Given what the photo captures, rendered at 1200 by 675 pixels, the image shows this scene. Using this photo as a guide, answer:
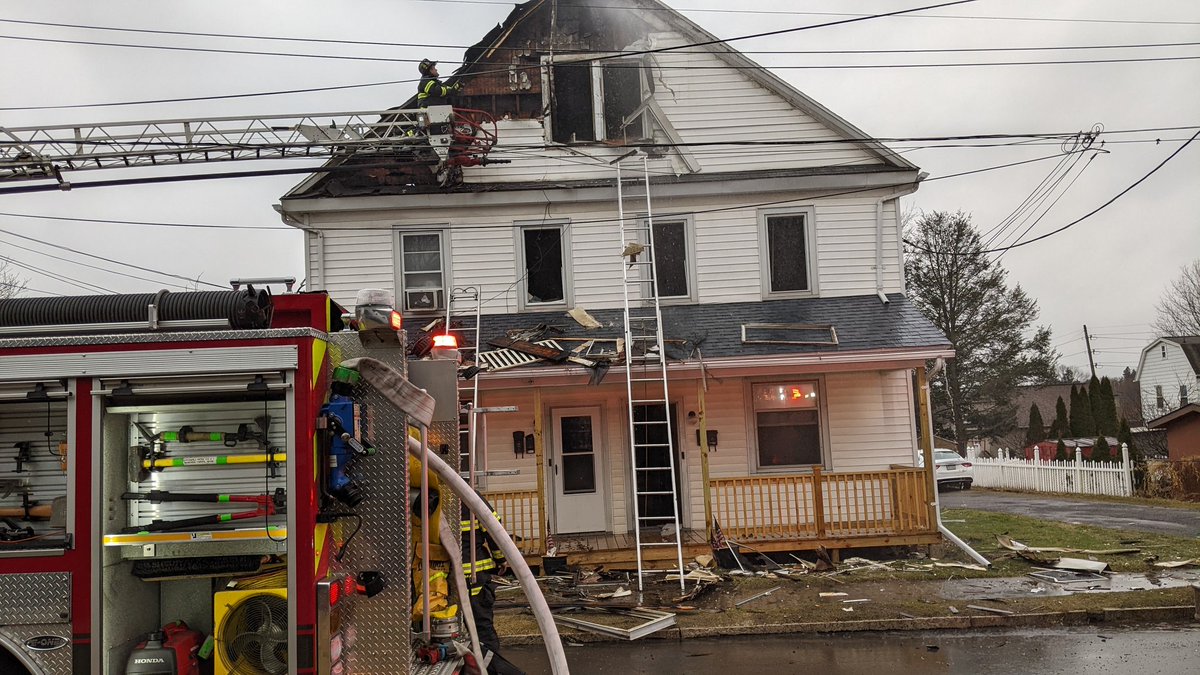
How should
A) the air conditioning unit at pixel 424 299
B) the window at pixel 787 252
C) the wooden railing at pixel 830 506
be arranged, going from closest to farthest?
the wooden railing at pixel 830 506 < the air conditioning unit at pixel 424 299 < the window at pixel 787 252

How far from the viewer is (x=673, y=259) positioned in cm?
1422

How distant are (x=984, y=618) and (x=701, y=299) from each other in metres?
6.46

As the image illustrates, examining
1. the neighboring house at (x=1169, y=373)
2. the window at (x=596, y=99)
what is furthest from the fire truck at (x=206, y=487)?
the neighboring house at (x=1169, y=373)

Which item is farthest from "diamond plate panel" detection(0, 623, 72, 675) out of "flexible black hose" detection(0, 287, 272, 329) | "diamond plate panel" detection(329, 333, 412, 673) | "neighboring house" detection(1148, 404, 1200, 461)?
"neighboring house" detection(1148, 404, 1200, 461)

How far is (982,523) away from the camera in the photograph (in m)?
16.8

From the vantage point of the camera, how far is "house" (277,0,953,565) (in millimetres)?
13398

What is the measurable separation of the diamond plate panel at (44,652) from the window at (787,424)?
422 inches

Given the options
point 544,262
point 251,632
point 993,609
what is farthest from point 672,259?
point 251,632

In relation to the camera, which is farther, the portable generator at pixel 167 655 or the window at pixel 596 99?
the window at pixel 596 99

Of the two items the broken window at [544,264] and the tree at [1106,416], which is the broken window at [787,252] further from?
the tree at [1106,416]

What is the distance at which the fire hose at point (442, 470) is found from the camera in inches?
172

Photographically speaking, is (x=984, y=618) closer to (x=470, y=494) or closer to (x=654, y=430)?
(x=654, y=430)

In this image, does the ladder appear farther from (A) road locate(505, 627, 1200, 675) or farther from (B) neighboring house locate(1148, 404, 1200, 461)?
(B) neighboring house locate(1148, 404, 1200, 461)

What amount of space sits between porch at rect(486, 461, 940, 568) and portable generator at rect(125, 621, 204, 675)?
7.61 meters
